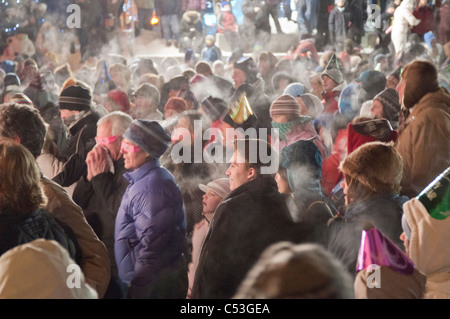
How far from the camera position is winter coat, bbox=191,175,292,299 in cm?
311

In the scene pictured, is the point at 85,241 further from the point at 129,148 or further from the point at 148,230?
the point at 129,148

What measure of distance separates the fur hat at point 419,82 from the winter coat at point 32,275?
2.93 meters

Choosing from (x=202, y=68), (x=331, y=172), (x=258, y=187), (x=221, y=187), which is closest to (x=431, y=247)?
(x=258, y=187)

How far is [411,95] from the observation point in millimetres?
4418

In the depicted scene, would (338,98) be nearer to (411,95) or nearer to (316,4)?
(411,95)

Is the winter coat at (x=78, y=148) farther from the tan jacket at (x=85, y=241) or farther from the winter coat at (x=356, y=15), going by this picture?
the winter coat at (x=356, y=15)

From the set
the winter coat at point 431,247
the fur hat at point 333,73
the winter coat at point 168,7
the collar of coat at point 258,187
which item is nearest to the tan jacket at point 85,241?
the collar of coat at point 258,187

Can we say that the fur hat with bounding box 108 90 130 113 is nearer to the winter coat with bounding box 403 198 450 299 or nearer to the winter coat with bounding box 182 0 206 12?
the winter coat with bounding box 403 198 450 299

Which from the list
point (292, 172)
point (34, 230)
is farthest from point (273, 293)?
point (292, 172)

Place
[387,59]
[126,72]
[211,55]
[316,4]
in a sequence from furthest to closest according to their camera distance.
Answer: [316,4]
[211,55]
[387,59]
[126,72]

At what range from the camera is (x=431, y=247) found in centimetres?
277

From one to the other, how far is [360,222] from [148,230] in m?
1.07

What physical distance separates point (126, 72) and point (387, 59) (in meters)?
4.25

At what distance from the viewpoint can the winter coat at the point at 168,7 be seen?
42.4 feet
